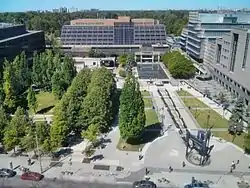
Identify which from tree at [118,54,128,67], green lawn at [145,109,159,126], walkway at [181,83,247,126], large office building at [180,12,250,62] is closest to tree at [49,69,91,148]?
green lawn at [145,109,159,126]

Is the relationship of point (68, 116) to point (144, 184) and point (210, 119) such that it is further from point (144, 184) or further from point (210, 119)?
point (210, 119)

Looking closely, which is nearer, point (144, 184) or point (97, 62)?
point (144, 184)

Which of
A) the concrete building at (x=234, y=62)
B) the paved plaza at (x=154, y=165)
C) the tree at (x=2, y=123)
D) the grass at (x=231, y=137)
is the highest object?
the concrete building at (x=234, y=62)

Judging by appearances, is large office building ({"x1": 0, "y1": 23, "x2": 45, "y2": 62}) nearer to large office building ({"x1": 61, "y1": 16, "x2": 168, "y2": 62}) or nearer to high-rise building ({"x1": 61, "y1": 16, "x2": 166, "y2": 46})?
large office building ({"x1": 61, "y1": 16, "x2": 168, "y2": 62})

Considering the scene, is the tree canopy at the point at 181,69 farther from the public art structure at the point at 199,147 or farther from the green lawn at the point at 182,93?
the public art structure at the point at 199,147

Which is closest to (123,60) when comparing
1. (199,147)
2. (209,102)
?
(209,102)

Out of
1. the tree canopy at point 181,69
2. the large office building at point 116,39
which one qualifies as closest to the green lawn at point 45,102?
the tree canopy at point 181,69
